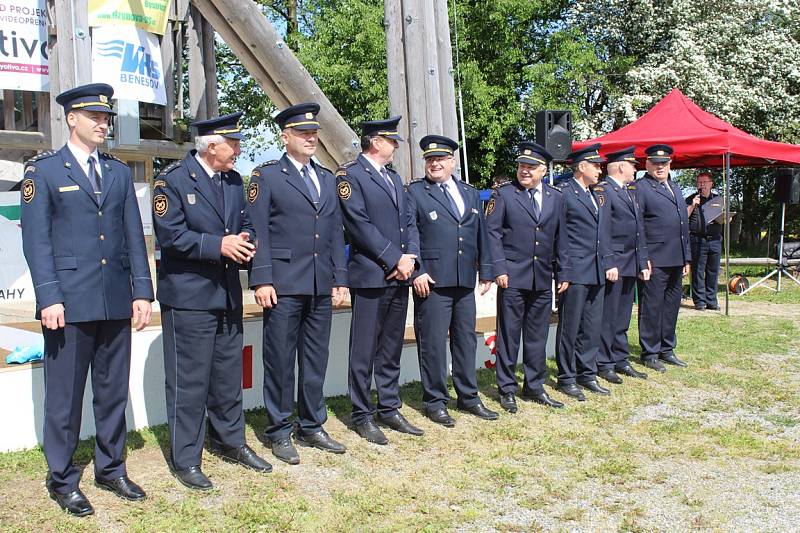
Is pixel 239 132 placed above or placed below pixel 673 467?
above

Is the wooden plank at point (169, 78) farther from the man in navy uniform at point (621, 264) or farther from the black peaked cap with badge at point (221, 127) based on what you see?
the black peaked cap with badge at point (221, 127)

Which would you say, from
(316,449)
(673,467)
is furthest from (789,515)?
(316,449)

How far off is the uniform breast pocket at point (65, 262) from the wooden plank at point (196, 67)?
5781 millimetres

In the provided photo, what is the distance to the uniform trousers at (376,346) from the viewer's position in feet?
17.1

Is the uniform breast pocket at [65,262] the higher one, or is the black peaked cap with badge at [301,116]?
the black peaked cap with badge at [301,116]

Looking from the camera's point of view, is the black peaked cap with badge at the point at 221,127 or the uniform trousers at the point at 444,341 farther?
the uniform trousers at the point at 444,341

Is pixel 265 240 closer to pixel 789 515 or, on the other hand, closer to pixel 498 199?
pixel 498 199

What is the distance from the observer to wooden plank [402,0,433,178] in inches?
271

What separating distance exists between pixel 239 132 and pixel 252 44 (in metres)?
2.58

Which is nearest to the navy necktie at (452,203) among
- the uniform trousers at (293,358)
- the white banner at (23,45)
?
the uniform trousers at (293,358)

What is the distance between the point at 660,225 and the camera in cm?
742

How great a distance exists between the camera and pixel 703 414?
5.94 meters

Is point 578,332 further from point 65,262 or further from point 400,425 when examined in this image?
point 65,262

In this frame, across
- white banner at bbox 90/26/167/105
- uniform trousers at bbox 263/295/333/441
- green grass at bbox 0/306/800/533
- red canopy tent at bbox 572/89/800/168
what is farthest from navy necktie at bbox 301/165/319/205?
red canopy tent at bbox 572/89/800/168
